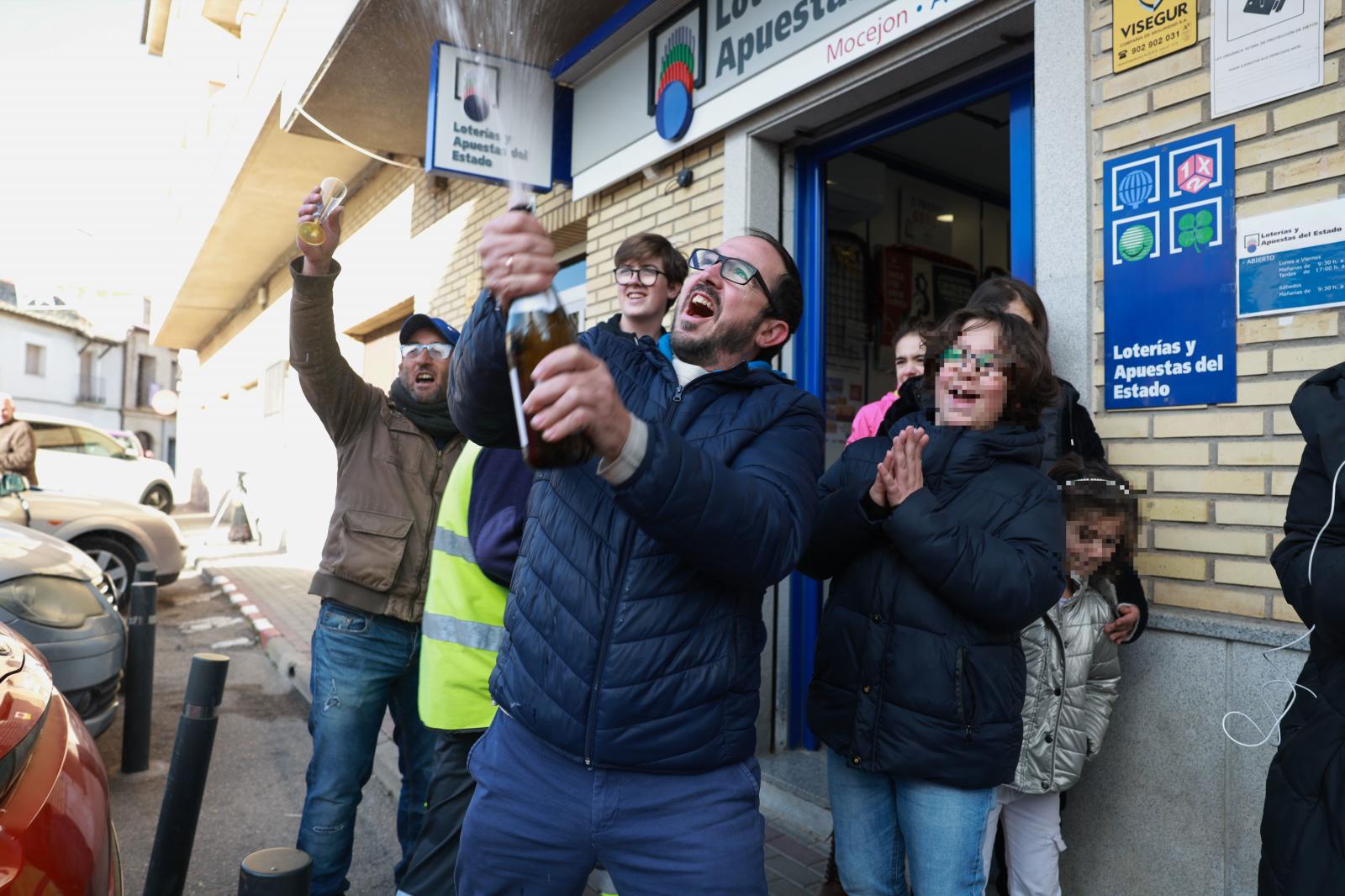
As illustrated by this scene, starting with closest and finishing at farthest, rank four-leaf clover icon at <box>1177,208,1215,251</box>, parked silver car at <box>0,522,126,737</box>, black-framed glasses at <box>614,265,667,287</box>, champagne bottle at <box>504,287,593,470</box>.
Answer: champagne bottle at <box>504,287,593,470</box> < four-leaf clover icon at <box>1177,208,1215,251</box> < black-framed glasses at <box>614,265,667,287</box> < parked silver car at <box>0,522,126,737</box>

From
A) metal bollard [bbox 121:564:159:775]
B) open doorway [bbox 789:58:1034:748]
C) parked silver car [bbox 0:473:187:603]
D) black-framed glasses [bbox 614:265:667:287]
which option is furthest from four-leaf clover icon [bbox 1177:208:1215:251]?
parked silver car [bbox 0:473:187:603]

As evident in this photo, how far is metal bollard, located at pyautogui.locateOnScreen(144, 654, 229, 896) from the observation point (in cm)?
286

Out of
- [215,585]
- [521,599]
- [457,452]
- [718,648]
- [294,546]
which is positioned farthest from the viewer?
[294,546]

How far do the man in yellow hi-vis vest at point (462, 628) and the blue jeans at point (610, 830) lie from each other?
0.90 metres

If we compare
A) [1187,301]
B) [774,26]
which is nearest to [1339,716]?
[1187,301]

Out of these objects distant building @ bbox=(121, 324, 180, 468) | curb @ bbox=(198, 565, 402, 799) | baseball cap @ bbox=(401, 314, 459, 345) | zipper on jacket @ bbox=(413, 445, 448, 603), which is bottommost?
curb @ bbox=(198, 565, 402, 799)

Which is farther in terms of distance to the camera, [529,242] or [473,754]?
[473,754]

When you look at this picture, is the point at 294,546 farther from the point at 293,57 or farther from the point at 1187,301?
the point at 1187,301

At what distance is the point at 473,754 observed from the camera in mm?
1885

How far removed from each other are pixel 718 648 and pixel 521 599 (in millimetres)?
420

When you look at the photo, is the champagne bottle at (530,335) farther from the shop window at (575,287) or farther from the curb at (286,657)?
the shop window at (575,287)

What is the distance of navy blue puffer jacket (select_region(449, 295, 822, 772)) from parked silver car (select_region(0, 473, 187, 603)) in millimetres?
7363

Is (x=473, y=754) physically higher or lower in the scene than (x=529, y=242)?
lower

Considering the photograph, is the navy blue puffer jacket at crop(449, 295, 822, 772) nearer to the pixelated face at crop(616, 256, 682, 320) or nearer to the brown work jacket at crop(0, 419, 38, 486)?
the pixelated face at crop(616, 256, 682, 320)
